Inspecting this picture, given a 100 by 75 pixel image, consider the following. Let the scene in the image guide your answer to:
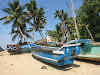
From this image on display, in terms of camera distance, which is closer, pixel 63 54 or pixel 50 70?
pixel 63 54

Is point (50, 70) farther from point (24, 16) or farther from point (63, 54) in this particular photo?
point (24, 16)

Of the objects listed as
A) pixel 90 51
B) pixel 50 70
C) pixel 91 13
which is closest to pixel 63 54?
pixel 50 70

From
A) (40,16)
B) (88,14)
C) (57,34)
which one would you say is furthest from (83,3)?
(57,34)

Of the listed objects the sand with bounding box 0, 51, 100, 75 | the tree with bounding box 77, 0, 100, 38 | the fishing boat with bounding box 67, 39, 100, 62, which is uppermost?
the tree with bounding box 77, 0, 100, 38

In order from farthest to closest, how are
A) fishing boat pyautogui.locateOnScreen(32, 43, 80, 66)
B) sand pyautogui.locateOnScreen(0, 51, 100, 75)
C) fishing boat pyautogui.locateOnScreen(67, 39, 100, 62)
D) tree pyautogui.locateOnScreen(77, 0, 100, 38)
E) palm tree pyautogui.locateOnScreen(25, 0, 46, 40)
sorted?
palm tree pyautogui.locateOnScreen(25, 0, 46, 40)
tree pyautogui.locateOnScreen(77, 0, 100, 38)
fishing boat pyautogui.locateOnScreen(67, 39, 100, 62)
fishing boat pyautogui.locateOnScreen(32, 43, 80, 66)
sand pyautogui.locateOnScreen(0, 51, 100, 75)

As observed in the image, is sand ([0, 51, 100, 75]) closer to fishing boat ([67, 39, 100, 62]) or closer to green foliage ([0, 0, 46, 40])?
fishing boat ([67, 39, 100, 62])

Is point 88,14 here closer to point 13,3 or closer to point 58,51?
point 58,51

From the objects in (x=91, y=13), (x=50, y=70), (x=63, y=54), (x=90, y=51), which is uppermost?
(x=91, y=13)

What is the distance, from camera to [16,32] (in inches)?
822

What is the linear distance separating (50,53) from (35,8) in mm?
14530

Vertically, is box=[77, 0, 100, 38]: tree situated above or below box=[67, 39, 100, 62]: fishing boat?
above

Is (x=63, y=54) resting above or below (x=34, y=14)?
below

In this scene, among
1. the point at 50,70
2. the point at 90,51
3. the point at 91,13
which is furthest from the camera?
the point at 91,13

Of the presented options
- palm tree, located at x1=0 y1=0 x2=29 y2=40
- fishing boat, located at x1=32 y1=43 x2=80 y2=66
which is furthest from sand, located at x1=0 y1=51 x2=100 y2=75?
palm tree, located at x1=0 y1=0 x2=29 y2=40
